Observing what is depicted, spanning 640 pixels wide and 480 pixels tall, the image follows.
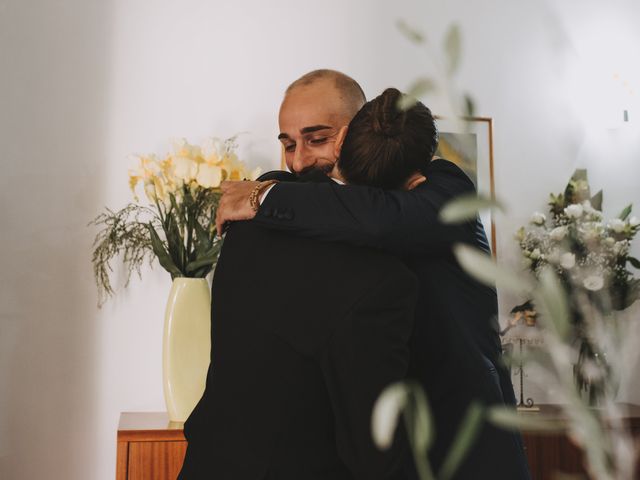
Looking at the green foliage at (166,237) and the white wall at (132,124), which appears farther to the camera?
the white wall at (132,124)

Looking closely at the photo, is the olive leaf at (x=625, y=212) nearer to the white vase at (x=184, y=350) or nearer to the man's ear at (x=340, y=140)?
the white vase at (x=184, y=350)

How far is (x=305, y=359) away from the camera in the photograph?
1.08m

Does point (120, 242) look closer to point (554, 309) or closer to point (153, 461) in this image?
point (153, 461)

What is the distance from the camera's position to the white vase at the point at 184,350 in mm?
2535

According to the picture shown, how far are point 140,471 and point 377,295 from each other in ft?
5.49

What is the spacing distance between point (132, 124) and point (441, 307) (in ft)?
6.71

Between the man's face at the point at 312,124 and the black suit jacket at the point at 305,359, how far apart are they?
883 mm

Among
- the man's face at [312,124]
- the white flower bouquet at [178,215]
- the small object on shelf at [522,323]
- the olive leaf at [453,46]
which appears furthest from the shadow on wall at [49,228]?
the olive leaf at [453,46]

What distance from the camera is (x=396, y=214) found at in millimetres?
1256

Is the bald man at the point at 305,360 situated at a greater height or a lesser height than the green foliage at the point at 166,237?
lesser

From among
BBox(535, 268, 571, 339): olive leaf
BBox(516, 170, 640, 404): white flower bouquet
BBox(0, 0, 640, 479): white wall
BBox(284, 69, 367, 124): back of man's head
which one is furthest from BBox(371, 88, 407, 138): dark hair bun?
BBox(516, 170, 640, 404): white flower bouquet

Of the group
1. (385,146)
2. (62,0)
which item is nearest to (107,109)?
(62,0)

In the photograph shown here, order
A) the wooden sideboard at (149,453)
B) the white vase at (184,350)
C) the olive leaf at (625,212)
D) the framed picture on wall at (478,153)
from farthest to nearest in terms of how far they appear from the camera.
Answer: the olive leaf at (625,212), the framed picture on wall at (478,153), the white vase at (184,350), the wooden sideboard at (149,453)

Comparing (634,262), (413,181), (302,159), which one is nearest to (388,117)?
(413,181)
